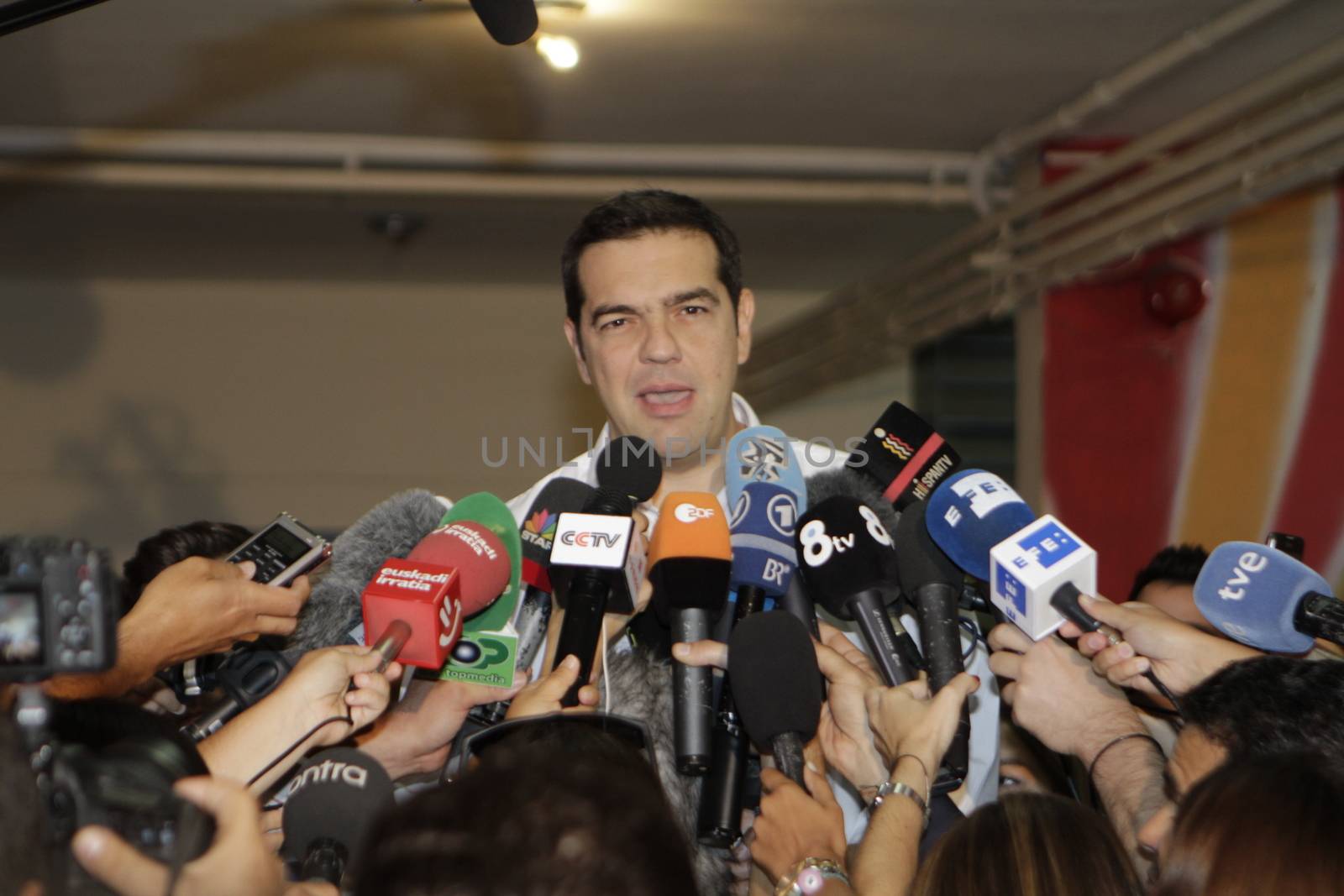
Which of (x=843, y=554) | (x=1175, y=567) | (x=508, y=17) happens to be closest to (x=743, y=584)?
(x=843, y=554)

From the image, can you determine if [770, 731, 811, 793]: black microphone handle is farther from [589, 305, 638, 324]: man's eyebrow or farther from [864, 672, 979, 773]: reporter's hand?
[589, 305, 638, 324]: man's eyebrow

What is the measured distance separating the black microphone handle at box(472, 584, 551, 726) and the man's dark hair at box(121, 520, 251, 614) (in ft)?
3.53

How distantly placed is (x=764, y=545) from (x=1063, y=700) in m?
0.46

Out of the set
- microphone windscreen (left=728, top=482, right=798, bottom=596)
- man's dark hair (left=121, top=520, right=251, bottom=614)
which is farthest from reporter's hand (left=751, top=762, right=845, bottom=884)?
man's dark hair (left=121, top=520, right=251, bottom=614)

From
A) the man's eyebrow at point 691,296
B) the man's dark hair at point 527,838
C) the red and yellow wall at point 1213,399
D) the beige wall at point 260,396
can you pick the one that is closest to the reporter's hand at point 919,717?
the man's dark hair at point 527,838

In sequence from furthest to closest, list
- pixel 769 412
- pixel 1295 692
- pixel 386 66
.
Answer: pixel 769 412
pixel 386 66
pixel 1295 692

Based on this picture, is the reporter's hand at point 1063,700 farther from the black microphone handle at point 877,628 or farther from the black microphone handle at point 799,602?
the black microphone handle at point 799,602

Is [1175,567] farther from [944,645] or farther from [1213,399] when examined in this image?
[1213,399]

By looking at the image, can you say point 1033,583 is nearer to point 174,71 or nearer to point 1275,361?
point 1275,361

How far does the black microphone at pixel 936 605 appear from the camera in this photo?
1733mm

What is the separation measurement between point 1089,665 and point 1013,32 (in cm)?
279

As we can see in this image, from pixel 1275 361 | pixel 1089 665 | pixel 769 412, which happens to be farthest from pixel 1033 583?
pixel 769 412

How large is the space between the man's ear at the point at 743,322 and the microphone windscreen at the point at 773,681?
813mm

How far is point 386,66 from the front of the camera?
14.4ft
